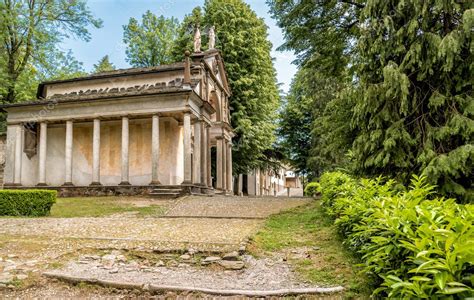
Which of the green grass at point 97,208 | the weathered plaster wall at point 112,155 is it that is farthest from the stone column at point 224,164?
the green grass at point 97,208

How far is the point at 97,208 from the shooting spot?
14.3m

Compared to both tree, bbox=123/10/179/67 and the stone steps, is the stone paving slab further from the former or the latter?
tree, bbox=123/10/179/67

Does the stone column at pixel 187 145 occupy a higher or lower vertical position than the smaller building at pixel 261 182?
higher

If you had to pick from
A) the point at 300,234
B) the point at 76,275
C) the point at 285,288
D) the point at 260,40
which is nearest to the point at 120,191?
the point at 300,234

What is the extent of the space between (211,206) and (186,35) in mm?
20829

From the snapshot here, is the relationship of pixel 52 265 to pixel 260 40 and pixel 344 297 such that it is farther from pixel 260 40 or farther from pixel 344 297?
pixel 260 40

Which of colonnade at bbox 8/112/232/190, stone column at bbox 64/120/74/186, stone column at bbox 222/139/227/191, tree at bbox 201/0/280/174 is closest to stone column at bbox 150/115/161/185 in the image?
colonnade at bbox 8/112/232/190

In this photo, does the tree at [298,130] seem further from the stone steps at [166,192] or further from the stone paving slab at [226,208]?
the stone paving slab at [226,208]

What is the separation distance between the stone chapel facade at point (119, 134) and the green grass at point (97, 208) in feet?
9.25

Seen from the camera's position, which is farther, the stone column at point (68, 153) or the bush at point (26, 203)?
the stone column at point (68, 153)

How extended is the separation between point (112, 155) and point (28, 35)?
644 inches

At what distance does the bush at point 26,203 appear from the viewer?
41.1 feet

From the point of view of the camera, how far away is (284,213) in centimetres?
1225

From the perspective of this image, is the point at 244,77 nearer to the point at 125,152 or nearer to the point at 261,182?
the point at 125,152
